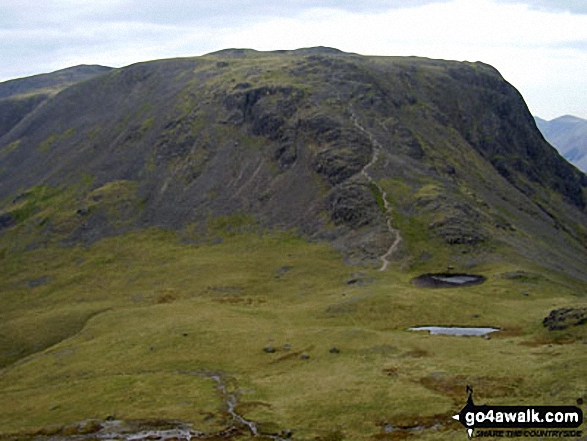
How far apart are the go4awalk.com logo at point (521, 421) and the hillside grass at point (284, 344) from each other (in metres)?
1.98

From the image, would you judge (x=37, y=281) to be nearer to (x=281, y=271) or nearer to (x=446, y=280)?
(x=281, y=271)

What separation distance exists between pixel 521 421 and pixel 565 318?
43627 millimetres

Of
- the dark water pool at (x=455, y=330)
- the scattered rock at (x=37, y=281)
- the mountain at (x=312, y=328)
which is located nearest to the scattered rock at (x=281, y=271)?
the mountain at (x=312, y=328)

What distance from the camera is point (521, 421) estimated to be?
182 ft

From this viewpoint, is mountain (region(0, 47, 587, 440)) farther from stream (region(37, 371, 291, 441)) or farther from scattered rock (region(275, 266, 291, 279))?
scattered rock (region(275, 266, 291, 279))

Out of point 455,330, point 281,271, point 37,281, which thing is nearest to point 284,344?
point 455,330

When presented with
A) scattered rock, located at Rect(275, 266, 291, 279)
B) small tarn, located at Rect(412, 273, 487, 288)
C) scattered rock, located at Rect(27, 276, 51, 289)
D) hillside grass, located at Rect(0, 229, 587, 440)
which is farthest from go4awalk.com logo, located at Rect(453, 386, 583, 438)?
scattered rock, located at Rect(27, 276, 51, 289)

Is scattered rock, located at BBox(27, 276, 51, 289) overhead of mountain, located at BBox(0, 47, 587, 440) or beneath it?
beneath

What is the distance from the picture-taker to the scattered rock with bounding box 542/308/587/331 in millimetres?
92000

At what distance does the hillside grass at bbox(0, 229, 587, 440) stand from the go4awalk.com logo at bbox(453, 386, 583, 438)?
6.49 ft

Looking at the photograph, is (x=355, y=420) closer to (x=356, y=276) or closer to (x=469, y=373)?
(x=469, y=373)

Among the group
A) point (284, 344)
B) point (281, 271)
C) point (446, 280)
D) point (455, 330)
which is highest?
point (455, 330)

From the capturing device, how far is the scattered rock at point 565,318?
92000 millimetres

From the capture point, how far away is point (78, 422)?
73312 millimetres
